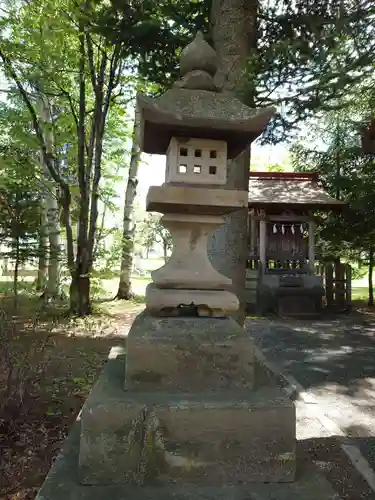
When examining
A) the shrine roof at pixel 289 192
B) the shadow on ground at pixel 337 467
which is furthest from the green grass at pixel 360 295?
the shadow on ground at pixel 337 467

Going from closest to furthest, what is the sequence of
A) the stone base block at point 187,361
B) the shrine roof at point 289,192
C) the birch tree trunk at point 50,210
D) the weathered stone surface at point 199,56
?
1. the stone base block at point 187,361
2. the weathered stone surface at point 199,56
3. the birch tree trunk at point 50,210
4. the shrine roof at point 289,192

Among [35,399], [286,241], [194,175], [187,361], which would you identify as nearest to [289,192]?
[286,241]

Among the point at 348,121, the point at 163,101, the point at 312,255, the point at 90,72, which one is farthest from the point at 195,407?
the point at 348,121

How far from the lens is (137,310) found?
35.3 feet

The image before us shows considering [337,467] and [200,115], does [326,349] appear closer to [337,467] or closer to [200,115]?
[337,467]

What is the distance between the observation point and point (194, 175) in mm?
2340

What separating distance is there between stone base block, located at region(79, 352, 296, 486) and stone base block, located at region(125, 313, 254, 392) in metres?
0.14

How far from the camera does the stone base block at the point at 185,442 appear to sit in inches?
69.9

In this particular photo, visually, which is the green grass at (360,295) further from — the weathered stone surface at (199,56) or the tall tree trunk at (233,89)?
the weathered stone surface at (199,56)

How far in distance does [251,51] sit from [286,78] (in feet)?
1.86

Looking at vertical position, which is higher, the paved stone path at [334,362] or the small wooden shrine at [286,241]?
the small wooden shrine at [286,241]

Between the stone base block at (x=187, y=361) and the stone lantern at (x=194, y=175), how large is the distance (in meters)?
0.27

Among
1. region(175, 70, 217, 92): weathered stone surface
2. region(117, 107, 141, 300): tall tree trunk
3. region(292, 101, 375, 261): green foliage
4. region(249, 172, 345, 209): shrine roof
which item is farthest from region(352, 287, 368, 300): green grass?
region(175, 70, 217, 92): weathered stone surface

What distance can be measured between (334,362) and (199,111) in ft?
18.5
